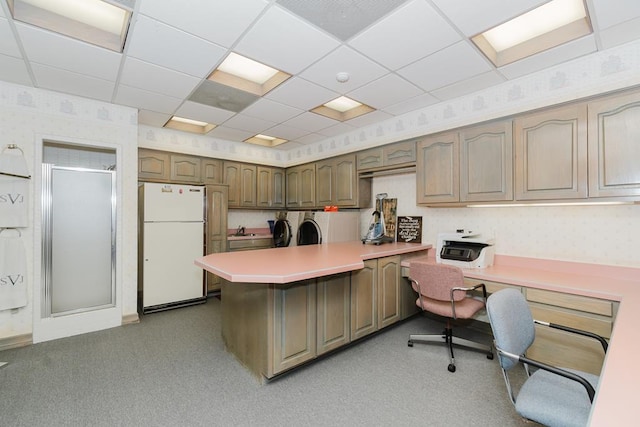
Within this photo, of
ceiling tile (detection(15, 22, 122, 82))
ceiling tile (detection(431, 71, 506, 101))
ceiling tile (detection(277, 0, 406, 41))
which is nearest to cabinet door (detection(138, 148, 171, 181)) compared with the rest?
ceiling tile (detection(15, 22, 122, 82))

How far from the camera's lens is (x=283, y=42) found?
2.15 meters

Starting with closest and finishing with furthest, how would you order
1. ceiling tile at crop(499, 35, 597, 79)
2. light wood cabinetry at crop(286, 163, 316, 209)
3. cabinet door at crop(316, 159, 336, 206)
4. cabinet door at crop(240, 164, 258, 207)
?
ceiling tile at crop(499, 35, 597, 79) → cabinet door at crop(316, 159, 336, 206) → light wood cabinetry at crop(286, 163, 316, 209) → cabinet door at crop(240, 164, 258, 207)

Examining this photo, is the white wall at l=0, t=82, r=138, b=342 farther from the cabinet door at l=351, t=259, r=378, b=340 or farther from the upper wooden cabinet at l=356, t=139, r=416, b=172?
the upper wooden cabinet at l=356, t=139, r=416, b=172

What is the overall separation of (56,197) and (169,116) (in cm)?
153

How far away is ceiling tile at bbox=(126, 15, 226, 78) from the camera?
78.6 inches

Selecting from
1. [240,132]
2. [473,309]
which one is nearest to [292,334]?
[473,309]

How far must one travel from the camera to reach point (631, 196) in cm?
200

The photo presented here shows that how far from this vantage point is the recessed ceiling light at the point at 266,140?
4983 mm

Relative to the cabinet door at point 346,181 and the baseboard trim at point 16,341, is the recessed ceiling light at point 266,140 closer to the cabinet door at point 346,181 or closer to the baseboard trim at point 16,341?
the cabinet door at point 346,181

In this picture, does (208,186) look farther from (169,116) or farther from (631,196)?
(631,196)

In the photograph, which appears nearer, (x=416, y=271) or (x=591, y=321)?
(x=591, y=321)

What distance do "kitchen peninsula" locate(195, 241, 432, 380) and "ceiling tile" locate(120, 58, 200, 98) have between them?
1.72 m

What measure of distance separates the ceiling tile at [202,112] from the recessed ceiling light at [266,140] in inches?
41.8

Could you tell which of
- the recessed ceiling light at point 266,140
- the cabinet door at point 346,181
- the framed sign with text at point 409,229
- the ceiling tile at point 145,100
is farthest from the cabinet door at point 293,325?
the recessed ceiling light at point 266,140
